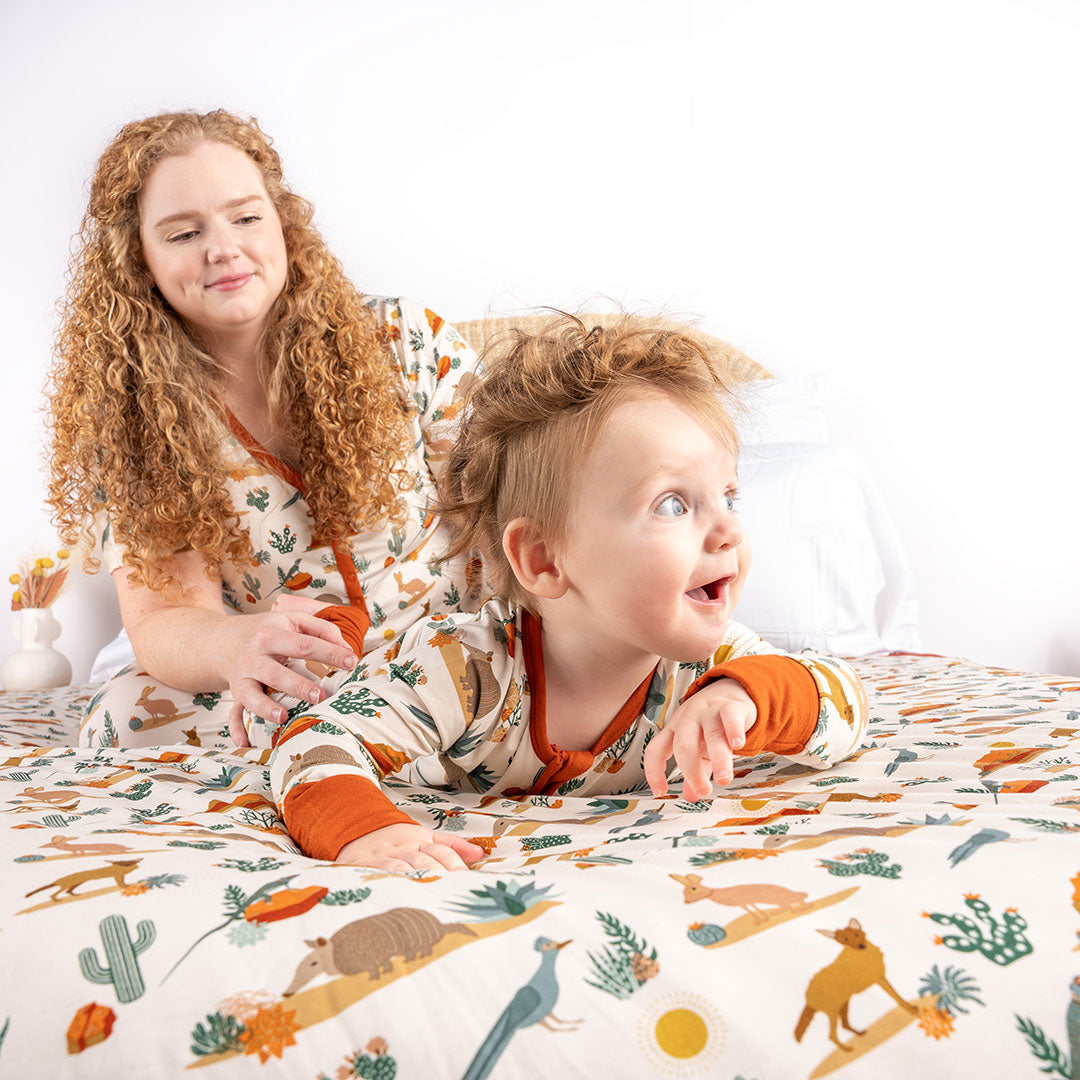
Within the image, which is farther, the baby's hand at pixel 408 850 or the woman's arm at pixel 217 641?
the woman's arm at pixel 217 641

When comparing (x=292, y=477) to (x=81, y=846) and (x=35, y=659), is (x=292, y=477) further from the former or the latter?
(x=35, y=659)

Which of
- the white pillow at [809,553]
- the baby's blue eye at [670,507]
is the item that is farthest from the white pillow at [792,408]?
the baby's blue eye at [670,507]

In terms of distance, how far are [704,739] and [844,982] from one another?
340mm

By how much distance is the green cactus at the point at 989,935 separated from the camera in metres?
0.54

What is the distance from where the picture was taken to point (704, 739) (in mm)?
854

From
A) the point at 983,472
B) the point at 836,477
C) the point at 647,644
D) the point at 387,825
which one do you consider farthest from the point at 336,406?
the point at 983,472

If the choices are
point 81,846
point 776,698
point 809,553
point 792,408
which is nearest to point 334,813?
point 81,846

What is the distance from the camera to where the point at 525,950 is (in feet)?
1.77

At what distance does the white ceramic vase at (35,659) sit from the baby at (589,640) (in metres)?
1.72

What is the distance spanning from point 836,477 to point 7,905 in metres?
1.96

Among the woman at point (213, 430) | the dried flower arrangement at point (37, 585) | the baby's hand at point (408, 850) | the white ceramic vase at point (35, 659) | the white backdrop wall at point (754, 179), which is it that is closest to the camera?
the baby's hand at point (408, 850)

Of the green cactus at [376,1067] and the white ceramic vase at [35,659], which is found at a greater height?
the green cactus at [376,1067]

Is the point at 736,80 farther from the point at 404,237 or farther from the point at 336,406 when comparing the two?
the point at 336,406

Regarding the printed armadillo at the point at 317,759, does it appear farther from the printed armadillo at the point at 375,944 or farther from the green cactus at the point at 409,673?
the printed armadillo at the point at 375,944
